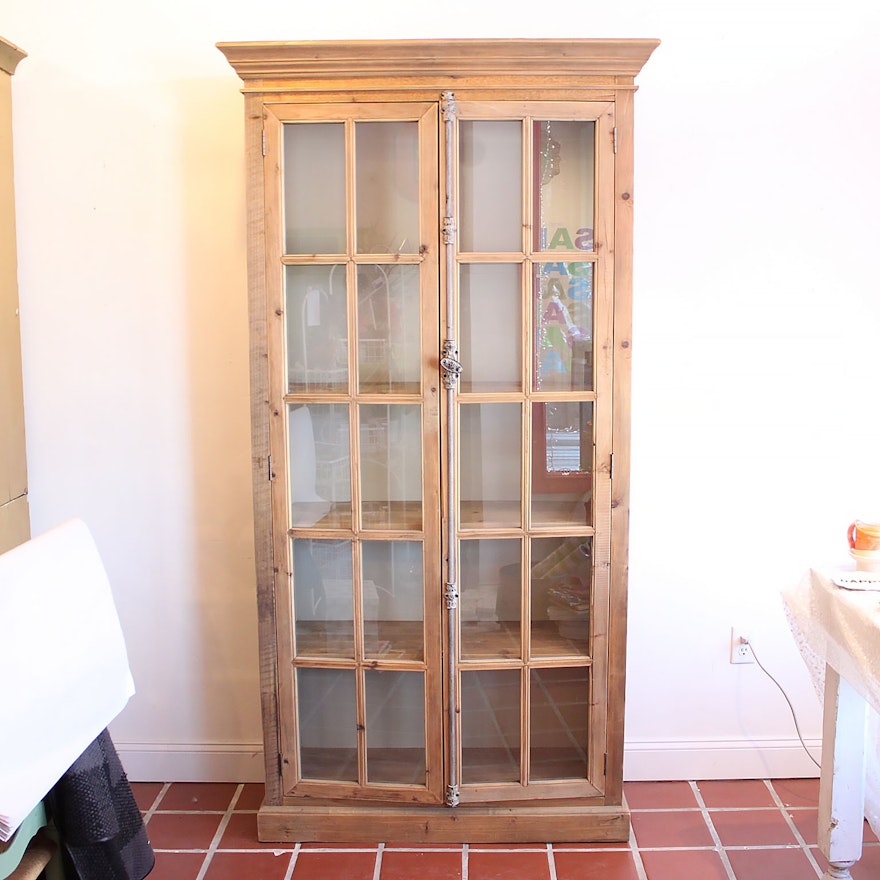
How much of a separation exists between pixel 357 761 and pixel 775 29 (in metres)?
2.22

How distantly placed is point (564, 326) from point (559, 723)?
1.01 meters

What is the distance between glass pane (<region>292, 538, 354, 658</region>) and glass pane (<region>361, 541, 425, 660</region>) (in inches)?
1.9

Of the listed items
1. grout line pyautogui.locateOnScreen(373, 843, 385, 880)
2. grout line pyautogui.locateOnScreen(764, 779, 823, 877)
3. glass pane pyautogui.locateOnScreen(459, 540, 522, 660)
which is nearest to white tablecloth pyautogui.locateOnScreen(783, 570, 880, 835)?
grout line pyautogui.locateOnScreen(764, 779, 823, 877)

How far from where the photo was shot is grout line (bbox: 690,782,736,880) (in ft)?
6.94

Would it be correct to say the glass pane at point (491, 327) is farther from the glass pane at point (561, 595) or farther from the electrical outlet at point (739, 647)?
the electrical outlet at point (739, 647)

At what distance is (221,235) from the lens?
7.77ft

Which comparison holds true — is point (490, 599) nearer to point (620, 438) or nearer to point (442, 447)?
point (442, 447)

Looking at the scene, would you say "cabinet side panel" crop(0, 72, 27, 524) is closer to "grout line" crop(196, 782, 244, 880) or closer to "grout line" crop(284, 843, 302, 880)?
"grout line" crop(196, 782, 244, 880)

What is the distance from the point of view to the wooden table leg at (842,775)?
1894 mm

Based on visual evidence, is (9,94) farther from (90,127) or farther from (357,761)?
(357,761)

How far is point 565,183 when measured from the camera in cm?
202

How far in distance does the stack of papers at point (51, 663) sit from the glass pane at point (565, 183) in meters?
1.25

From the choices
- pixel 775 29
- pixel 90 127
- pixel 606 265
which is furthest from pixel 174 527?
pixel 775 29

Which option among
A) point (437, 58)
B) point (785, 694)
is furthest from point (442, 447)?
point (785, 694)
